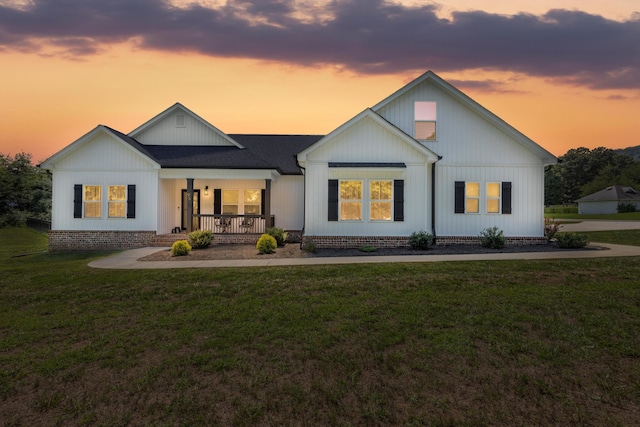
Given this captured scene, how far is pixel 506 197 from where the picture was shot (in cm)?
1655

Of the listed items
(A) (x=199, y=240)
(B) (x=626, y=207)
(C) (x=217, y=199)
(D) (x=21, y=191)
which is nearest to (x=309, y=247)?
(A) (x=199, y=240)

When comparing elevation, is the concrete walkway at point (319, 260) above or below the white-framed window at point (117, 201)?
below

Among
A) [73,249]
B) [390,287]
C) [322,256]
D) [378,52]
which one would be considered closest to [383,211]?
[322,256]

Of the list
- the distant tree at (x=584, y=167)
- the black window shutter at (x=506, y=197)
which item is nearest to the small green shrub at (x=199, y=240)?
the black window shutter at (x=506, y=197)

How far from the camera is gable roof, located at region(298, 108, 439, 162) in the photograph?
51.0 ft

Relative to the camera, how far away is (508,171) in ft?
54.5

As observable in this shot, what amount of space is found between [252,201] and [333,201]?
6301 mm

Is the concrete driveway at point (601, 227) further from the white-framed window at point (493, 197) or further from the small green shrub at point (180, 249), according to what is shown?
the small green shrub at point (180, 249)

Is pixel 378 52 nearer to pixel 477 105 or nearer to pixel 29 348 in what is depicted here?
pixel 477 105

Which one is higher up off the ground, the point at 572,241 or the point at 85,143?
the point at 85,143

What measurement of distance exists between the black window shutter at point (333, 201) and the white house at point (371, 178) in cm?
4

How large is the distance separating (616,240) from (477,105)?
10.1 meters

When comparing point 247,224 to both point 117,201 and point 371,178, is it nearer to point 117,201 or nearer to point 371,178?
point 117,201

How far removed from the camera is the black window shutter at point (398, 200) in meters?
15.7
